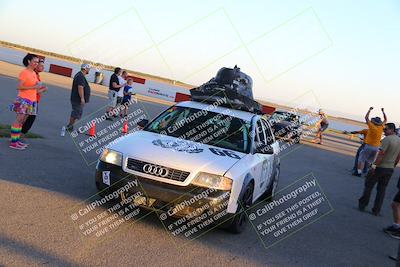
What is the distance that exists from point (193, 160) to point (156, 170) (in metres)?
0.48

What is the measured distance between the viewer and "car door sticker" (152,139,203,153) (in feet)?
19.4

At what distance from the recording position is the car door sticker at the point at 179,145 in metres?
5.91

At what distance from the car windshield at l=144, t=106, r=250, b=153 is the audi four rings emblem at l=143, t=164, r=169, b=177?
1212 millimetres

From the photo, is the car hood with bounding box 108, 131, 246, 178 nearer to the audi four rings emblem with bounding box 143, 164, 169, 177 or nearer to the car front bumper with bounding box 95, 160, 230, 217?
the audi four rings emblem with bounding box 143, 164, 169, 177

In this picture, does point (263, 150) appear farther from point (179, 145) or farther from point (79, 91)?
point (79, 91)

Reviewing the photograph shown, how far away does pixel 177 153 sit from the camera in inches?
225

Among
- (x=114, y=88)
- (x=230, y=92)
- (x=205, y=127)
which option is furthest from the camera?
(x=114, y=88)

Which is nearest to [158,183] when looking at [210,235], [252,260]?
[210,235]

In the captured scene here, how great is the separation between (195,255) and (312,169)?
30.6 feet

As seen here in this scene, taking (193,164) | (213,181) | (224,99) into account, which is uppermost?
(224,99)

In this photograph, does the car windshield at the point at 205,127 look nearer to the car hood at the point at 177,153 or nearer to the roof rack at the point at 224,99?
the car hood at the point at 177,153

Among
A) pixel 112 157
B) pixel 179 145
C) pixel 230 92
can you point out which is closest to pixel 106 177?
pixel 112 157

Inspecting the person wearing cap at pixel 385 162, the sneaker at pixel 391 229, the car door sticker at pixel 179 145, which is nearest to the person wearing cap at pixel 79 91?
the car door sticker at pixel 179 145

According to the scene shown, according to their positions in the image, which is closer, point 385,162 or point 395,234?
point 395,234
